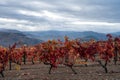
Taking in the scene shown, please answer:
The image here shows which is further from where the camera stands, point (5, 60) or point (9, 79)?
point (5, 60)

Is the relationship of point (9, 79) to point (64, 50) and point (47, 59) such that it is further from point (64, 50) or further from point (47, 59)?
point (64, 50)

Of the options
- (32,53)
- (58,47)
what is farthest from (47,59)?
(32,53)

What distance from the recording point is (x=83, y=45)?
43.9 meters

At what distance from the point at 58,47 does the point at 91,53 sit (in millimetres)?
4741

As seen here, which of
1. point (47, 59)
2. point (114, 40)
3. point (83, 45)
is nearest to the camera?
point (47, 59)

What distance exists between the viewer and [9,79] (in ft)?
109

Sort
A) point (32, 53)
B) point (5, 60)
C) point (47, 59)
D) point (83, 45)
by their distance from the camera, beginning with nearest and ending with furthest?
1. point (5, 60)
2. point (47, 59)
3. point (83, 45)
4. point (32, 53)

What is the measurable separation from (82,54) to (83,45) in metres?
1.38

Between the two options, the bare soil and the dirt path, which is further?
the bare soil

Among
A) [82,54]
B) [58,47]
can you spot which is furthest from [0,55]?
[82,54]

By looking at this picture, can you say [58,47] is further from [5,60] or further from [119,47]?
[119,47]

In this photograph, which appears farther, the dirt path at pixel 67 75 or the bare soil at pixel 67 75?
the bare soil at pixel 67 75

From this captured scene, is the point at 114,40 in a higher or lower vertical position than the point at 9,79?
higher

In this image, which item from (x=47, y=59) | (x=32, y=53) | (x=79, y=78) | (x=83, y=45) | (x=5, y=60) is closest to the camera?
(x=79, y=78)
